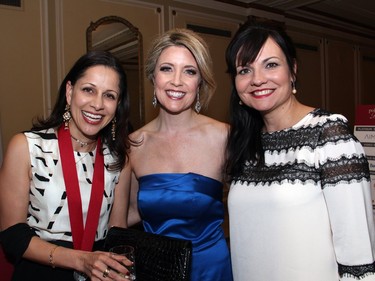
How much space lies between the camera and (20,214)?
70.2 inches

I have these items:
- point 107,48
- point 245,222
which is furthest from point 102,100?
point 107,48

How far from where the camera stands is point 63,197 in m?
1.86

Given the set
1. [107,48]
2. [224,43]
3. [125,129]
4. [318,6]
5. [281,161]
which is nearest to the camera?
[281,161]

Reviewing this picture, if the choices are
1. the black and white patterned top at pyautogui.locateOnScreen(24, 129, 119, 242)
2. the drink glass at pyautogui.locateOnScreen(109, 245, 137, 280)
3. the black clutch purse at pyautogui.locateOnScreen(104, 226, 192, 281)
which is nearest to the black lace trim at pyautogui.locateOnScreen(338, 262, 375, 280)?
the black clutch purse at pyautogui.locateOnScreen(104, 226, 192, 281)

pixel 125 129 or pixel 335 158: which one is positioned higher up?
pixel 125 129

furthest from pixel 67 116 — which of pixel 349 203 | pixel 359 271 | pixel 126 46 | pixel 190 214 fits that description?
pixel 126 46

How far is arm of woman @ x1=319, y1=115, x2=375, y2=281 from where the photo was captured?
4.83 feet

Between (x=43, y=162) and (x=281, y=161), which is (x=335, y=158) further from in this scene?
(x=43, y=162)

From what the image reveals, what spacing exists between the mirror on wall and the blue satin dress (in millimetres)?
3144

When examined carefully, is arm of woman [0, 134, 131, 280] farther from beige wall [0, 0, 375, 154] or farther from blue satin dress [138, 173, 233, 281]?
beige wall [0, 0, 375, 154]

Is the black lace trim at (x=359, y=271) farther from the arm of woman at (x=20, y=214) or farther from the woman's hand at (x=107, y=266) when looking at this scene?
the arm of woman at (x=20, y=214)

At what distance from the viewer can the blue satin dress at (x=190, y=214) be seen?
2150 mm

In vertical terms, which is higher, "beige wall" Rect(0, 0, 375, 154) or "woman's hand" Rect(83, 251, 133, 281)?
"beige wall" Rect(0, 0, 375, 154)

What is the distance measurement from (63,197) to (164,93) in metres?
0.80
